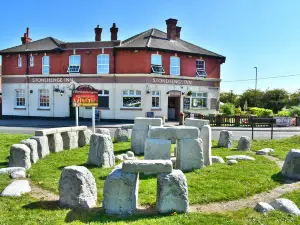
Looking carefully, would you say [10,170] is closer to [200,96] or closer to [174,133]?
[174,133]

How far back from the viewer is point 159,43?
27406 mm

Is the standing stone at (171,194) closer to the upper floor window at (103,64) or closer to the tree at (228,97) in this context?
the upper floor window at (103,64)

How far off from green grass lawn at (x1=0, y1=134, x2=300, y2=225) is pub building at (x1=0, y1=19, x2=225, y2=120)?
16.3m

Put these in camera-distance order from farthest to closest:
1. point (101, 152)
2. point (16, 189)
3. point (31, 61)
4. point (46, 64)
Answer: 1. point (31, 61)
2. point (46, 64)
3. point (101, 152)
4. point (16, 189)

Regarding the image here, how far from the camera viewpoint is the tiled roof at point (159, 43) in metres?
26.5

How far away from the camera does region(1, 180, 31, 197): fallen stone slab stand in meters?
6.01

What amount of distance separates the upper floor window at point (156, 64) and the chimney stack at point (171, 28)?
379cm

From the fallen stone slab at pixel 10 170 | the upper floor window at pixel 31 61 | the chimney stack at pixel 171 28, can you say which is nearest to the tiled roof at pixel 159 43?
the chimney stack at pixel 171 28

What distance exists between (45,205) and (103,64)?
73.0 ft

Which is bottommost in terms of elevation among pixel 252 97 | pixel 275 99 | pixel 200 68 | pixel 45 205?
pixel 45 205

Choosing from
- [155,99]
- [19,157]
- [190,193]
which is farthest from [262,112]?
[19,157]

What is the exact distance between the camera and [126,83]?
2627cm

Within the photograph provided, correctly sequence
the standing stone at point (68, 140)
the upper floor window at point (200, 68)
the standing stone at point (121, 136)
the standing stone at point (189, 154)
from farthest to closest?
the upper floor window at point (200, 68) < the standing stone at point (121, 136) < the standing stone at point (68, 140) < the standing stone at point (189, 154)

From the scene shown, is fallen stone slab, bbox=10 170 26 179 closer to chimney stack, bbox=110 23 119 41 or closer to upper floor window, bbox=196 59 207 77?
chimney stack, bbox=110 23 119 41
